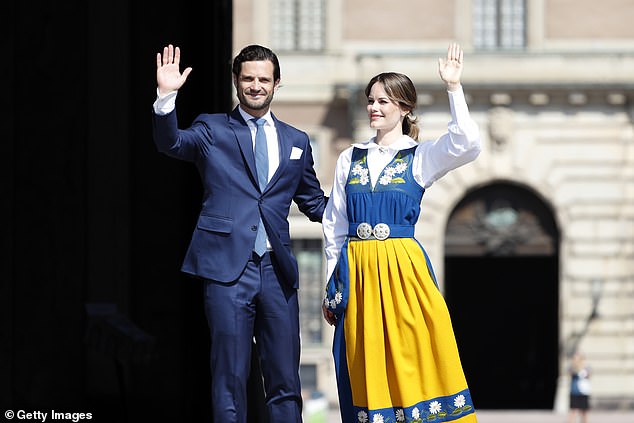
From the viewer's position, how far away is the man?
571 centimetres

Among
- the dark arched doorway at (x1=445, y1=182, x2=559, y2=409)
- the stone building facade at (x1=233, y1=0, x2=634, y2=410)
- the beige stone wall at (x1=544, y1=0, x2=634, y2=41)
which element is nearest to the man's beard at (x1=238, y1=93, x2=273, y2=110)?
the stone building facade at (x1=233, y1=0, x2=634, y2=410)

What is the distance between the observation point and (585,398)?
22578mm

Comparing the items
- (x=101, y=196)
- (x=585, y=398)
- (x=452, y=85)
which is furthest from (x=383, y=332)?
(x=585, y=398)

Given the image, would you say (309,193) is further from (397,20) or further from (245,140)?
(397,20)

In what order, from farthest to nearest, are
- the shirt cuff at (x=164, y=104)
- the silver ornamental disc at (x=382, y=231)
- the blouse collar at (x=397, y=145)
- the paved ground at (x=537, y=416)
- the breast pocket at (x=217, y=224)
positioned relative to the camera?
the paved ground at (x=537, y=416) < the blouse collar at (x=397, y=145) < the silver ornamental disc at (x=382, y=231) < the breast pocket at (x=217, y=224) < the shirt cuff at (x=164, y=104)

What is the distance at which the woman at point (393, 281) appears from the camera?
598 centimetres

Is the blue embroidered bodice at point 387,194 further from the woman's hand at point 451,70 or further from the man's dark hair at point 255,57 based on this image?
the man's dark hair at point 255,57

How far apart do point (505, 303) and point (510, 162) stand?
2.46 m

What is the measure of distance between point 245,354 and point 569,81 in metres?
22.6

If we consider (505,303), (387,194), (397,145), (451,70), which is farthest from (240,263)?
(505,303)

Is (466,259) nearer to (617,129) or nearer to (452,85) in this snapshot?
(617,129)

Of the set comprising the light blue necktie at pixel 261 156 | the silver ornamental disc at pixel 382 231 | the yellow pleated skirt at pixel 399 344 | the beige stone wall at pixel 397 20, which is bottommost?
the yellow pleated skirt at pixel 399 344

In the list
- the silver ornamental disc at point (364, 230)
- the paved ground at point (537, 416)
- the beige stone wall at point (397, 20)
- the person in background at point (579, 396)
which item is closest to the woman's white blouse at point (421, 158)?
the silver ornamental disc at point (364, 230)

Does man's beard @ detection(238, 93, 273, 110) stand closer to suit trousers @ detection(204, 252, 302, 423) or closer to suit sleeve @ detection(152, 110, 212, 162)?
suit sleeve @ detection(152, 110, 212, 162)
